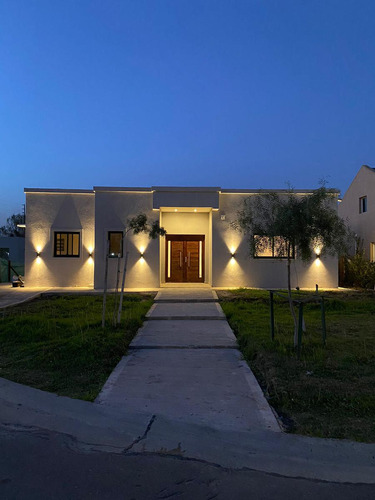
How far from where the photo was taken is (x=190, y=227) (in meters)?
18.3

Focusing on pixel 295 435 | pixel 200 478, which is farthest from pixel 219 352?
pixel 200 478

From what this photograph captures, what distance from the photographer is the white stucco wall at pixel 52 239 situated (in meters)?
17.4

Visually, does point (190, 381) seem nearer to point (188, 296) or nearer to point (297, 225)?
point (297, 225)

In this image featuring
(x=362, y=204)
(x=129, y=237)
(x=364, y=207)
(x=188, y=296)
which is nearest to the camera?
(x=188, y=296)

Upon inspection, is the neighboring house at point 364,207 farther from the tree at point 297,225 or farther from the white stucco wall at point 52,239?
the tree at point 297,225

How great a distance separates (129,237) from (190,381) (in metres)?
11.9

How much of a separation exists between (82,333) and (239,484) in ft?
16.9

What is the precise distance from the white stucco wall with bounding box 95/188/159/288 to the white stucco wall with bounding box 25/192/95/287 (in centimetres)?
122

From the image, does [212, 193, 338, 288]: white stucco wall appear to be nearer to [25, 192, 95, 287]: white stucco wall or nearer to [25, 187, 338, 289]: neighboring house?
[25, 187, 338, 289]: neighboring house

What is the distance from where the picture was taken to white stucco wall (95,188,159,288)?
16.6 m

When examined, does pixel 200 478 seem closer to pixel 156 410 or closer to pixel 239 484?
pixel 239 484

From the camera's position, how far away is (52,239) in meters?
17.5

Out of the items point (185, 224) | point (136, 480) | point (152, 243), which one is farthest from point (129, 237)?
point (136, 480)

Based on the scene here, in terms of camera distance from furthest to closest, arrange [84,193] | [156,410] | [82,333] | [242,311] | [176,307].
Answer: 1. [84,193]
2. [176,307]
3. [242,311]
4. [82,333]
5. [156,410]
